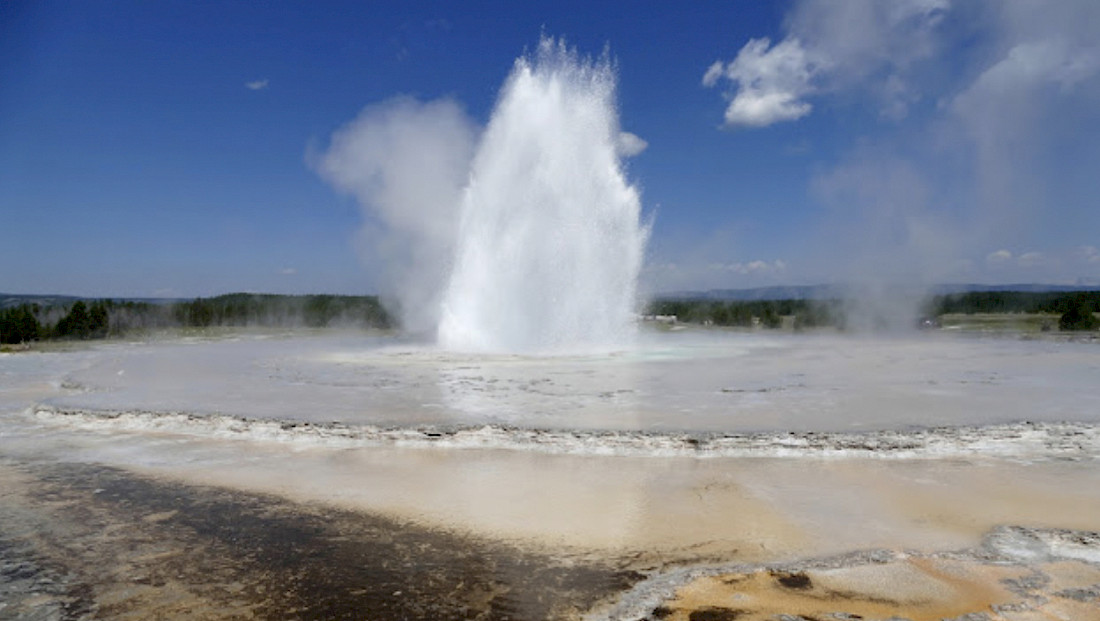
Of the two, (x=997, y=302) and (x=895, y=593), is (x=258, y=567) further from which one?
(x=997, y=302)

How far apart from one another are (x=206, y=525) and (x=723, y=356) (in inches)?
597

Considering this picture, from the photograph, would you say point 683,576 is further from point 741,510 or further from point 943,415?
point 943,415

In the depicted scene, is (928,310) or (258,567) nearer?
(258,567)

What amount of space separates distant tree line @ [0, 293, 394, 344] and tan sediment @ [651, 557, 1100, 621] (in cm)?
3740

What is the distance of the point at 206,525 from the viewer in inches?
222

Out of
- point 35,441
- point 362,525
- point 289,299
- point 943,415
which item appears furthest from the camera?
point 289,299

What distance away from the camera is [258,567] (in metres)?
4.76

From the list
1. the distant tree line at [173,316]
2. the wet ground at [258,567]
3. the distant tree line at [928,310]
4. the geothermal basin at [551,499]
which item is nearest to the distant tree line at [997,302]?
the distant tree line at [928,310]

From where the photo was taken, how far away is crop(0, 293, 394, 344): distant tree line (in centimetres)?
3500

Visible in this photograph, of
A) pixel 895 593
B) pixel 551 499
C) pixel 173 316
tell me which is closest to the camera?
pixel 895 593

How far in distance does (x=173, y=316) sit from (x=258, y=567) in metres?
52.6

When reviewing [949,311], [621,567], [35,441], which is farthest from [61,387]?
[949,311]

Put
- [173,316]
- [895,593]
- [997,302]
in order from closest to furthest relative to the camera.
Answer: [895,593] < [173,316] < [997,302]

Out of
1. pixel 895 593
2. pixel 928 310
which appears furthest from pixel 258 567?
pixel 928 310
